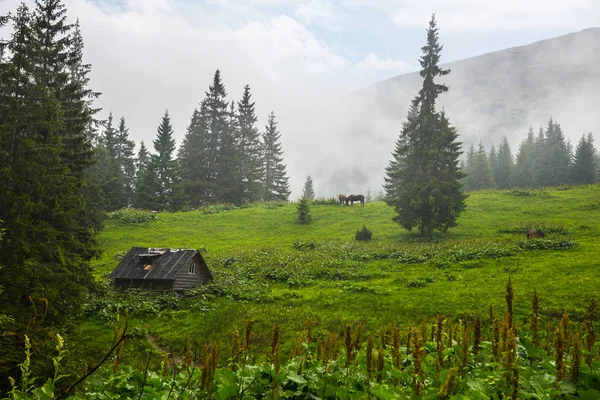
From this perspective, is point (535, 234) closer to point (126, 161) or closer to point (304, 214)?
point (304, 214)

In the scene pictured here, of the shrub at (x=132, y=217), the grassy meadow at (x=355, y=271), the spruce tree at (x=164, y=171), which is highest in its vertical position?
the spruce tree at (x=164, y=171)

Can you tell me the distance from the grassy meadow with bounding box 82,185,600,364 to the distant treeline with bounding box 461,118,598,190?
116 ft

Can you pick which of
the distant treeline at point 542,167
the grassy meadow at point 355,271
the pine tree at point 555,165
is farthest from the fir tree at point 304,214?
the pine tree at point 555,165

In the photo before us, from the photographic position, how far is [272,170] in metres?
81.4

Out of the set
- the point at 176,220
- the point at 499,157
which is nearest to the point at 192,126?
the point at 176,220

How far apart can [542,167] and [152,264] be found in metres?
83.4

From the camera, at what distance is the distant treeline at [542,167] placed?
75.0m

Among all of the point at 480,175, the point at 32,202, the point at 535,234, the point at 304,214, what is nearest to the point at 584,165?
the point at 480,175

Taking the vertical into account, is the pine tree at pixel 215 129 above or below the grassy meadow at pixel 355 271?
above

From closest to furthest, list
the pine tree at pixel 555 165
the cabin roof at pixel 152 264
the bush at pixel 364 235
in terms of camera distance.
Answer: the cabin roof at pixel 152 264 < the bush at pixel 364 235 < the pine tree at pixel 555 165

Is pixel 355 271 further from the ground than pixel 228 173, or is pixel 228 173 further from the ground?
pixel 228 173

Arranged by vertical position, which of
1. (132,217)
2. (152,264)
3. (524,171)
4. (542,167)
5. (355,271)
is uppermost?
(542,167)

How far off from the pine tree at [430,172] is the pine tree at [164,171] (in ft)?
119

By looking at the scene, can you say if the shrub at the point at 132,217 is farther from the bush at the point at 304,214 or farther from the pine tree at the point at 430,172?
the pine tree at the point at 430,172
